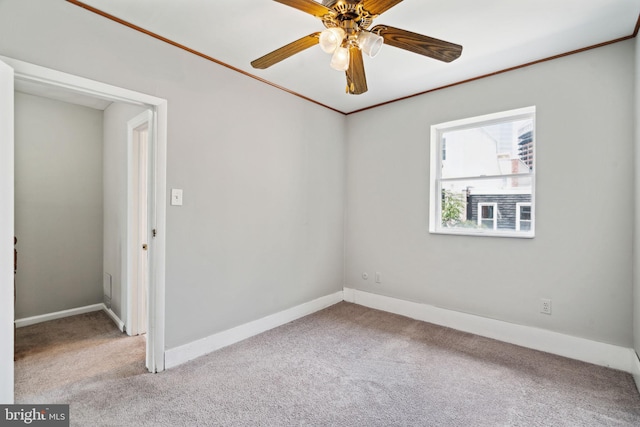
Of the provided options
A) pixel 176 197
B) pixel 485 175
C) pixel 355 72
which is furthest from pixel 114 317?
pixel 485 175

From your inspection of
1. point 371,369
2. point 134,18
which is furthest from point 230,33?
point 371,369

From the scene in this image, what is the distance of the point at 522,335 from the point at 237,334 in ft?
8.32

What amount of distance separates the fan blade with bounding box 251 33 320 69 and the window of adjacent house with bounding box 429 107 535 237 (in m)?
1.98

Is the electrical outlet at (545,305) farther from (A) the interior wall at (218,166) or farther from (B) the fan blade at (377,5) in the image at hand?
(B) the fan blade at (377,5)

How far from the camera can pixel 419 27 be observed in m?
2.10

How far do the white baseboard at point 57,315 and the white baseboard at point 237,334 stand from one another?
1.98 metres

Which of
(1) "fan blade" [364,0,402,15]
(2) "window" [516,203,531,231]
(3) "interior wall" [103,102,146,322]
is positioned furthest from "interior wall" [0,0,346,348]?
A: (2) "window" [516,203,531,231]

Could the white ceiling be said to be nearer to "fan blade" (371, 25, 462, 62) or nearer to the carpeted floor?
"fan blade" (371, 25, 462, 62)

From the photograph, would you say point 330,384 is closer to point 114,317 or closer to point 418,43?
point 418,43

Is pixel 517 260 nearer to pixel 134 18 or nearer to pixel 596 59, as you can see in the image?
pixel 596 59

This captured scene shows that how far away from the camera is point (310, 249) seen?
3.56 metres

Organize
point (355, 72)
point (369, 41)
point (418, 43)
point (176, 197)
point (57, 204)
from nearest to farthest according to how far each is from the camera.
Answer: point (369, 41), point (418, 43), point (355, 72), point (176, 197), point (57, 204)

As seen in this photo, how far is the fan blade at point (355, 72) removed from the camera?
1752 mm

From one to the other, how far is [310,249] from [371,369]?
1545 mm
